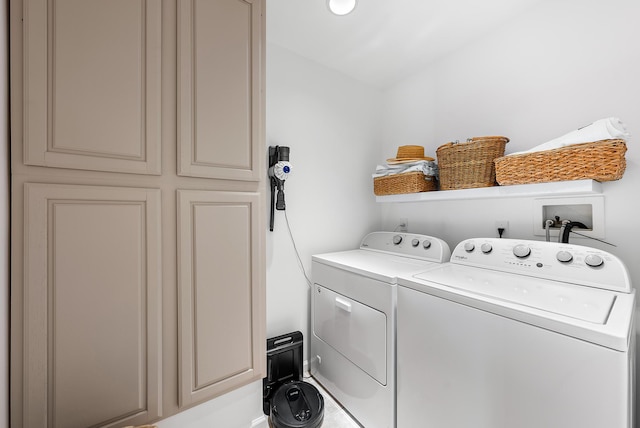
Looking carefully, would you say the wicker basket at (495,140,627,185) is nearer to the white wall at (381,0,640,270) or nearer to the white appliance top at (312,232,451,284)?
the white wall at (381,0,640,270)

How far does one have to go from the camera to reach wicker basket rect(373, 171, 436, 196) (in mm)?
1738

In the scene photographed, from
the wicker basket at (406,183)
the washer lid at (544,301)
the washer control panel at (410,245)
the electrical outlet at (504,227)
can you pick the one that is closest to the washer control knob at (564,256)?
the washer lid at (544,301)

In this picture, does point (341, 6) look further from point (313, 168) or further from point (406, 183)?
point (406, 183)

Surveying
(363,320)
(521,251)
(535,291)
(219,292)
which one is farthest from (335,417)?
(521,251)

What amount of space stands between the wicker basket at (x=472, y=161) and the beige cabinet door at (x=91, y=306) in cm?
154

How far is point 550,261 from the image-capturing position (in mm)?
1189

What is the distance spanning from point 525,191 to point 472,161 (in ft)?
0.99

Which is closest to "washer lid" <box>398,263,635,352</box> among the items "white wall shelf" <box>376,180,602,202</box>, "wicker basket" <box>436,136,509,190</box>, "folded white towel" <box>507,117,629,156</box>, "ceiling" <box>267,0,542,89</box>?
"white wall shelf" <box>376,180,602,202</box>

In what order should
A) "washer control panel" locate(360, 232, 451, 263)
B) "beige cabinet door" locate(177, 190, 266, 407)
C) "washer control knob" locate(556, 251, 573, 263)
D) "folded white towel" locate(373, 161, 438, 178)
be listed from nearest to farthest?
"beige cabinet door" locate(177, 190, 266, 407)
"washer control knob" locate(556, 251, 573, 263)
"washer control panel" locate(360, 232, 451, 263)
"folded white towel" locate(373, 161, 438, 178)

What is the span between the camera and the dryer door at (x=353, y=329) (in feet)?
4.43

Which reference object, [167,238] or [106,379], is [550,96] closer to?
[167,238]

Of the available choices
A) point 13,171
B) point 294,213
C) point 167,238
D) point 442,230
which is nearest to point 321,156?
point 294,213

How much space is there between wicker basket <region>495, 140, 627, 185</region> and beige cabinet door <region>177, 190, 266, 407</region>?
1.27m

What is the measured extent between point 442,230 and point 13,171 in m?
2.15
